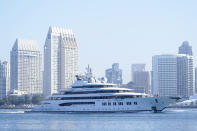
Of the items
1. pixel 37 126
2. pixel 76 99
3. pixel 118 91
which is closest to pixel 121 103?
pixel 118 91

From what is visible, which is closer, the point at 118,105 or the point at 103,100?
the point at 118,105

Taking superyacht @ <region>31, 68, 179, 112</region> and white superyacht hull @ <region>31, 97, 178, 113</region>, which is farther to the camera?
superyacht @ <region>31, 68, 179, 112</region>

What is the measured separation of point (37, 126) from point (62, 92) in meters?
30.4

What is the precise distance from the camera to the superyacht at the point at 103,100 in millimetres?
105719

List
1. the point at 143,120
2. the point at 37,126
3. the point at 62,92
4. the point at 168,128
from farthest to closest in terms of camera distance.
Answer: the point at 62,92
the point at 143,120
the point at 37,126
the point at 168,128

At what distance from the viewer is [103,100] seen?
350 feet

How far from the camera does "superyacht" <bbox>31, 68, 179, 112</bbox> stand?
105719mm

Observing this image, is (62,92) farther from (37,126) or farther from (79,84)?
(37,126)

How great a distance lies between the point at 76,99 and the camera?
109m

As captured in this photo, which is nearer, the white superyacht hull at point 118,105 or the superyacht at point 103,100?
the white superyacht hull at point 118,105

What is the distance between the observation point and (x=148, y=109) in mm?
106250

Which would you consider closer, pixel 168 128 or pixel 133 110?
pixel 168 128

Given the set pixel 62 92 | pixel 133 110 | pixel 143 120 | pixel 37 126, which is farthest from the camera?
pixel 62 92

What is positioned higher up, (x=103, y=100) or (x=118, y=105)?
(x=103, y=100)
